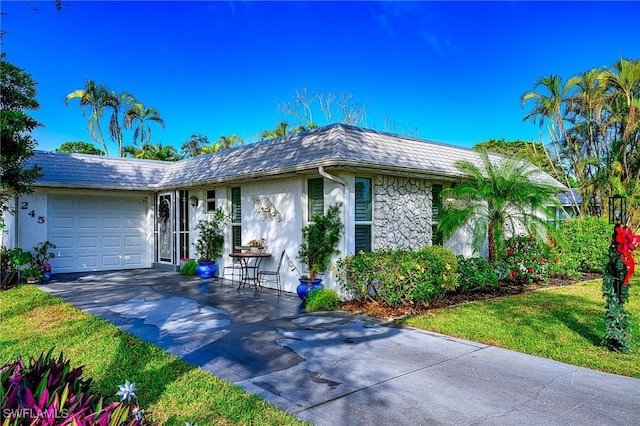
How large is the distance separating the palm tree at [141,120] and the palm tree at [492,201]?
75.2ft

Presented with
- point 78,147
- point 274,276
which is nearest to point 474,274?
point 274,276

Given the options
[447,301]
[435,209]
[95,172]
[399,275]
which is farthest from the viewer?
[95,172]

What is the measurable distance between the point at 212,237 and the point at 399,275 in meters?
6.14

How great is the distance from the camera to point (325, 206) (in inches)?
344

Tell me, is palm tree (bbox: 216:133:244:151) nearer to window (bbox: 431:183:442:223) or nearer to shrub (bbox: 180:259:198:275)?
shrub (bbox: 180:259:198:275)

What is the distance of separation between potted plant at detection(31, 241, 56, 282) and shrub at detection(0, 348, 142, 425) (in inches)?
388

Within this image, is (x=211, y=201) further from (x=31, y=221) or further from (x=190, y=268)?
(x=31, y=221)

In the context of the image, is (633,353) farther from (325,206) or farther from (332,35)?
(332,35)

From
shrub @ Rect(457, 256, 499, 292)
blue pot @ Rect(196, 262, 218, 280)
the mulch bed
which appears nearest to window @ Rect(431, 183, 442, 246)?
shrub @ Rect(457, 256, 499, 292)

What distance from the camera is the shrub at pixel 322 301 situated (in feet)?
25.3

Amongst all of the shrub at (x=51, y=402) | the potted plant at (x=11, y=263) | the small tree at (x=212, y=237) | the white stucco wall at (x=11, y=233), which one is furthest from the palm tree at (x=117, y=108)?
the shrub at (x=51, y=402)

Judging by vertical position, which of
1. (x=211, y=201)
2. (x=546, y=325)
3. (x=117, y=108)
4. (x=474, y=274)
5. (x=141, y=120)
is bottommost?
(x=546, y=325)

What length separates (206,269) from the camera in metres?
11.7

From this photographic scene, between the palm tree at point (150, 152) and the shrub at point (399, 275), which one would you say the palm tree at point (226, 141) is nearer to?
the palm tree at point (150, 152)
